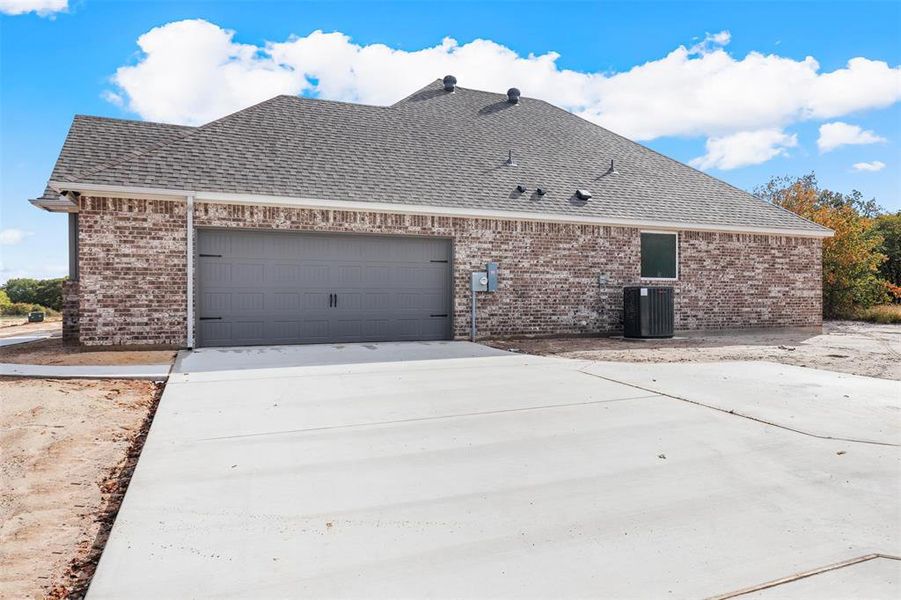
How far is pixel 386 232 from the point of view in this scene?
11664 millimetres

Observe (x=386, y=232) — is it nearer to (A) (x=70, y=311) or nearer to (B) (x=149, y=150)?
(B) (x=149, y=150)

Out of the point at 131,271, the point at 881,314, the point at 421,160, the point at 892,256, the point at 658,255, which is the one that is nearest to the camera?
the point at 131,271

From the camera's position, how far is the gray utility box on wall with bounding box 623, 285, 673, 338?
12758 mm

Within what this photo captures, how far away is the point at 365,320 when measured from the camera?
1177 centimetres

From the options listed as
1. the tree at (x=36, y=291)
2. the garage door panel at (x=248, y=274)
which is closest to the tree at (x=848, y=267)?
the garage door panel at (x=248, y=274)

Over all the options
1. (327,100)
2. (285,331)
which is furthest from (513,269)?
(327,100)

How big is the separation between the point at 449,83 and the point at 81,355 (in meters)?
12.4

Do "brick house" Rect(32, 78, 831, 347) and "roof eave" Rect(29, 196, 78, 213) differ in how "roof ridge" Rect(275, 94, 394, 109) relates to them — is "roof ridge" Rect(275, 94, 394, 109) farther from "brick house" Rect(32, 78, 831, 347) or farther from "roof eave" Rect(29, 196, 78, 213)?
"roof eave" Rect(29, 196, 78, 213)

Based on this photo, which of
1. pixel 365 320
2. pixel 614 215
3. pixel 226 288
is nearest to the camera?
pixel 226 288

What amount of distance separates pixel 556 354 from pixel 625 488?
655 cm

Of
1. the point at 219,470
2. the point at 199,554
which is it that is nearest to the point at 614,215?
the point at 219,470

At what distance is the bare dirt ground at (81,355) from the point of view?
8.67 meters

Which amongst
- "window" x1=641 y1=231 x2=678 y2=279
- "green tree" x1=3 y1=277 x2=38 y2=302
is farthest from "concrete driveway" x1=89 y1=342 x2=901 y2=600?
"green tree" x1=3 y1=277 x2=38 y2=302

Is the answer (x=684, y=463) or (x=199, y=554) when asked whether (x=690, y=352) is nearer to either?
(x=684, y=463)
